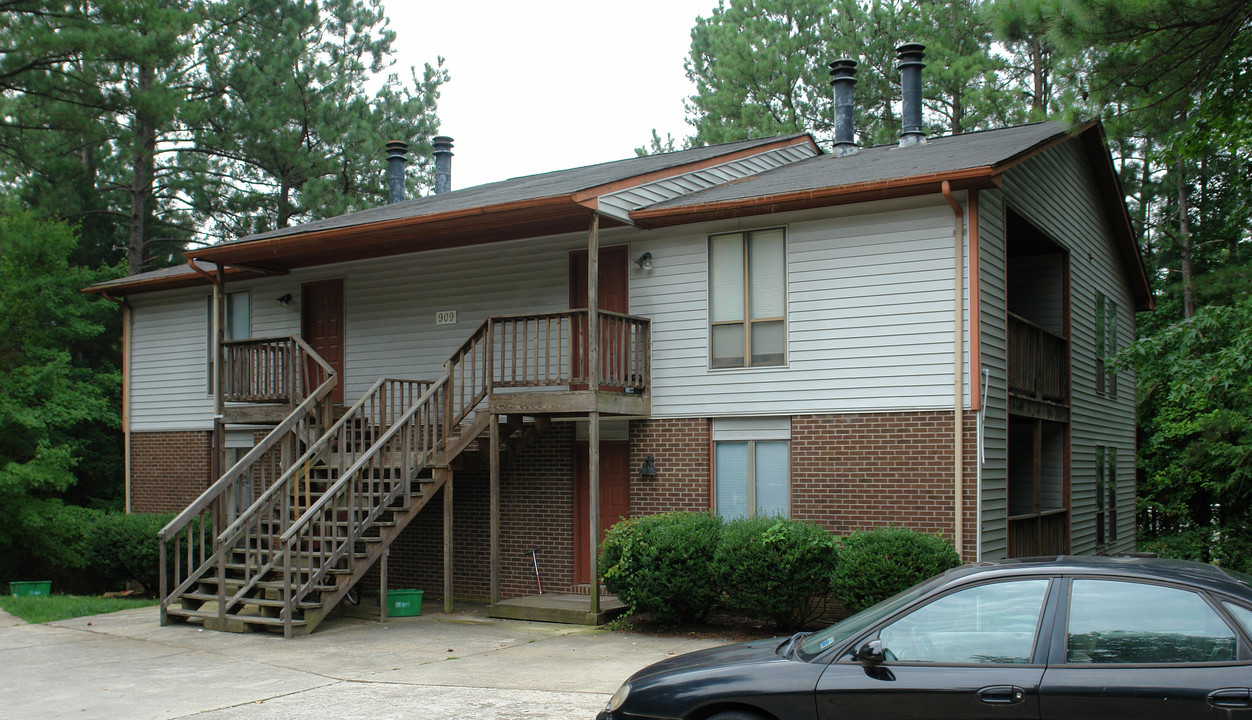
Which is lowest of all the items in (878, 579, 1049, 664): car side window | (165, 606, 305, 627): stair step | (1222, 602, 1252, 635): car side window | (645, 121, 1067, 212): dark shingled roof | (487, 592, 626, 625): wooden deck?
(487, 592, 626, 625): wooden deck

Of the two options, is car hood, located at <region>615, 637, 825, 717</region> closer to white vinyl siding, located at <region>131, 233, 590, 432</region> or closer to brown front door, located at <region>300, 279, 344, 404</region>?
white vinyl siding, located at <region>131, 233, 590, 432</region>

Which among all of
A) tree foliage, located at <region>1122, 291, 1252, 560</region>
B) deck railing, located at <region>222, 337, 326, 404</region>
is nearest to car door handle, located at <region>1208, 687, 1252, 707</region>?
tree foliage, located at <region>1122, 291, 1252, 560</region>

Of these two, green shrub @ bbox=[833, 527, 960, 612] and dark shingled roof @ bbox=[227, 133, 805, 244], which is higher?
dark shingled roof @ bbox=[227, 133, 805, 244]


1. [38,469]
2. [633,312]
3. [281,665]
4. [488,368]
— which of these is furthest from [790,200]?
[38,469]

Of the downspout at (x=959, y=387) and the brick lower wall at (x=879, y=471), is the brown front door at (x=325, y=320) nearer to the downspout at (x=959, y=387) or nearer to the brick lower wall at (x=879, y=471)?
the brick lower wall at (x=879, y=471)

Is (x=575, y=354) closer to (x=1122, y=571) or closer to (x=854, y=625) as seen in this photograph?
(x=854, y=625)

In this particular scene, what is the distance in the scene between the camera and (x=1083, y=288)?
17.0 metres

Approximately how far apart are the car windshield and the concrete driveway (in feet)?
8.84

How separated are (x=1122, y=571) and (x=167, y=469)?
1783cm

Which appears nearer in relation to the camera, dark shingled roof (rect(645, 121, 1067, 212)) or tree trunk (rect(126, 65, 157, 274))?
dark shingled roof (rect(645, 121, 1067, 212))

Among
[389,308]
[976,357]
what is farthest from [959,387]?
[389,308]

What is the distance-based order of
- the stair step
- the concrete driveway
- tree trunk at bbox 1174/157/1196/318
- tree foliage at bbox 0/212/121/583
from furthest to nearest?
tree trunk at bbox 1174/157/1196/318 < tree foliage at bbox 0/212/121/583 < the stair step < the concrete driveway

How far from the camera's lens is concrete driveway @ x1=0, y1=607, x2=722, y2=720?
831cm

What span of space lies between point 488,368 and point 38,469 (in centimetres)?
1122
